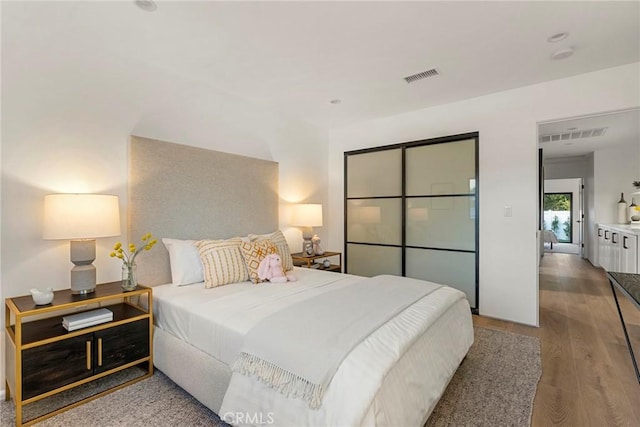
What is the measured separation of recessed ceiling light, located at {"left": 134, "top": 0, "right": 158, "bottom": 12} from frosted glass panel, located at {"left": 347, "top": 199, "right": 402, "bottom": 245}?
3.24 meters

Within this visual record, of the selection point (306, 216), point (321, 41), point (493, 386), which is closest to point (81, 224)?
point (321, 41)

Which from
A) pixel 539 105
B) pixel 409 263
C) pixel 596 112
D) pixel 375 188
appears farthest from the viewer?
pixel 375 188

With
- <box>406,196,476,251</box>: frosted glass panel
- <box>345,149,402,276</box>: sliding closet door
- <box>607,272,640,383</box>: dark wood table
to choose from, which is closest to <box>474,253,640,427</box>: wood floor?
<box>607,272,640,383</box>: dark wood table

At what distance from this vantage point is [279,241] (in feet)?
10.6

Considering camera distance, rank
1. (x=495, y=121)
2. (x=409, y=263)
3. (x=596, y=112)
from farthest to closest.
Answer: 1. (x=409, y=263)
2. (x=495, y=121)
3. (x=596, y=112)

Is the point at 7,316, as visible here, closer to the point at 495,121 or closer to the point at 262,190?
the point at 262,190

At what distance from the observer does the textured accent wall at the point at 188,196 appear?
256 centimetres

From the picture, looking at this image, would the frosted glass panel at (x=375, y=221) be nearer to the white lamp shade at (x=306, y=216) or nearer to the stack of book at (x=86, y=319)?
the white lamp shade at (x=306, y=216)

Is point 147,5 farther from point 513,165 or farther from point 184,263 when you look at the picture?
point 513,165

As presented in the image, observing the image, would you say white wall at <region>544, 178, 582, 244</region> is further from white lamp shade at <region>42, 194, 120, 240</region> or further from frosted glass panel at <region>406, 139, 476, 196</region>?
white lamp shade at <region>42, 194, 120, 240</region>

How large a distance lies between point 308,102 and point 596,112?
2.85m

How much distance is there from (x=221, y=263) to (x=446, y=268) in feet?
8.68

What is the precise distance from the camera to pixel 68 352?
183 centimetres

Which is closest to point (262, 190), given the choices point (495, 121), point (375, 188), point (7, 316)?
point (375, 188)
